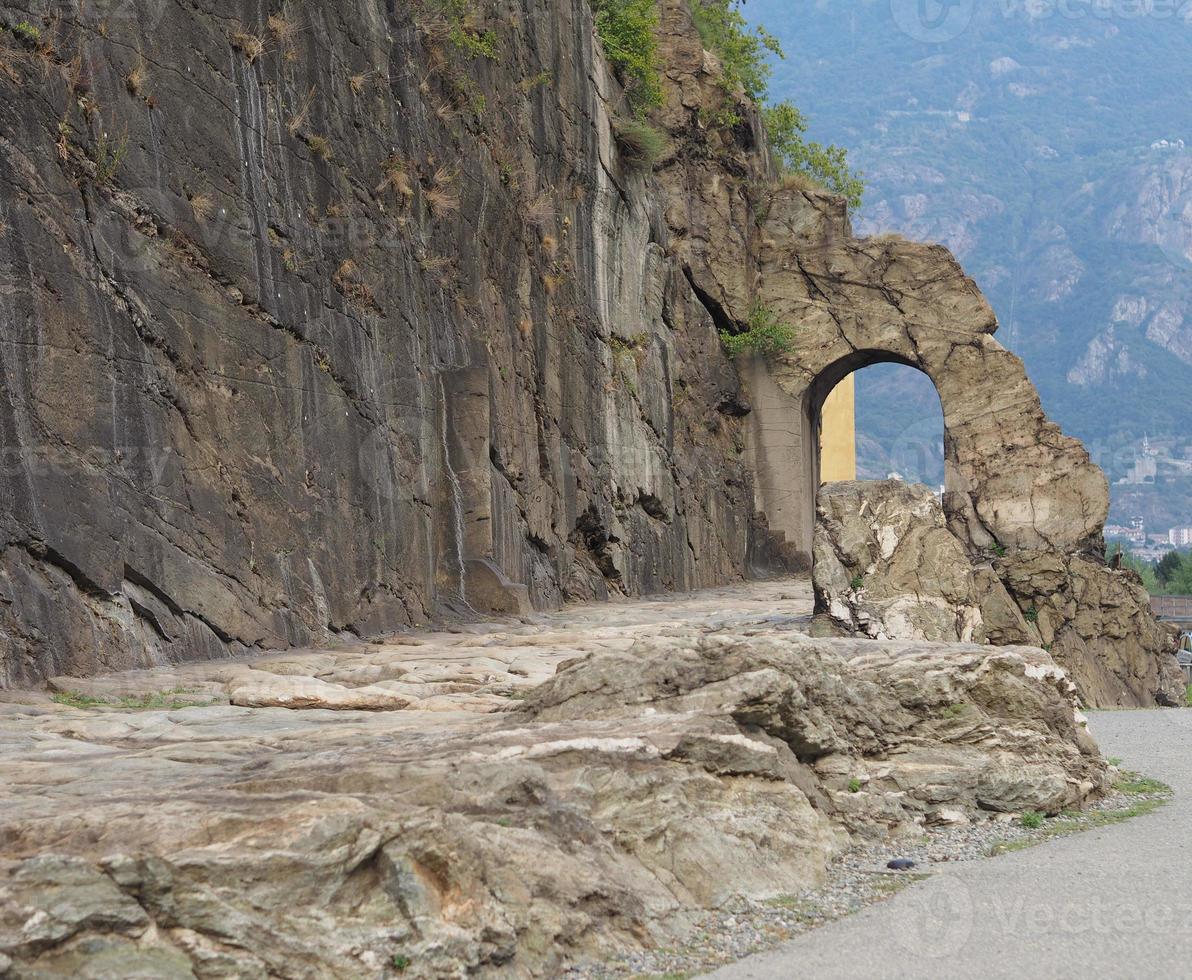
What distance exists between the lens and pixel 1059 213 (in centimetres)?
16888

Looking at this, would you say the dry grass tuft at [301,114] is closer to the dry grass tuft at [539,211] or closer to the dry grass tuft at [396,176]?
the dry grass tuft at [396,176]

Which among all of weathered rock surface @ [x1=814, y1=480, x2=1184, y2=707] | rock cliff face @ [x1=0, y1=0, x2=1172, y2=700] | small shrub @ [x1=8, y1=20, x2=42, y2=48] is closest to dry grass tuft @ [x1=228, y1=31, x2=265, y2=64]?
rock cliff face @ [x1=0, y1=0, x2=1172, y2=700]

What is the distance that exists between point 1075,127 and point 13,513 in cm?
19525

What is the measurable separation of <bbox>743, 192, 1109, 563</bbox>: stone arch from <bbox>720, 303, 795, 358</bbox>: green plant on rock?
28 centimetres

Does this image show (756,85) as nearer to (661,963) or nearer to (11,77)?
(11,77)

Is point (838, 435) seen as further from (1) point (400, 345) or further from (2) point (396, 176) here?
(1) point (400, 345)

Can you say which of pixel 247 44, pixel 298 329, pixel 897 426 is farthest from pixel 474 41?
pixel 897 426

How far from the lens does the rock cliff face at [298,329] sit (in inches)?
426

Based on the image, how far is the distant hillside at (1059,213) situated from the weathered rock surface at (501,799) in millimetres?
100761

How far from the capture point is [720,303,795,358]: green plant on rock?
3000cm

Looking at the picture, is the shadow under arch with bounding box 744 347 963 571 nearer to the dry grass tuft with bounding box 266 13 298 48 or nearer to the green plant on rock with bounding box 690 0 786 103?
the green plant on rock with bounding box 690 0 786 103

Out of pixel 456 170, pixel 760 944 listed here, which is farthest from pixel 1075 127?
pixel 760 944

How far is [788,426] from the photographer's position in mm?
30391

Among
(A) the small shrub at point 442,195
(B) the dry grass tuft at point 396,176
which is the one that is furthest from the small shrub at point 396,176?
(A) the small shrub at point 442,195
